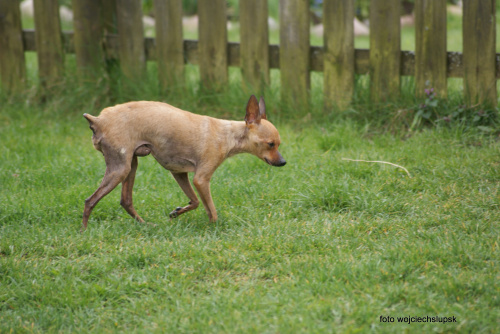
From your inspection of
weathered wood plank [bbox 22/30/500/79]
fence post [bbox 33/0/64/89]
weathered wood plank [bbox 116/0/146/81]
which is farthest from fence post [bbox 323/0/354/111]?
fence post [bbox 33/0/64/89]

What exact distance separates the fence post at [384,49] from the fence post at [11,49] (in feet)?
16.4

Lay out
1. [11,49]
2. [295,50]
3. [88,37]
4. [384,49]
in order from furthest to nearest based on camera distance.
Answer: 1. [11,49]
2. [88,37]
3. [295,50]
4. [384,49]

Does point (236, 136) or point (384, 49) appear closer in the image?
point (236, 136)

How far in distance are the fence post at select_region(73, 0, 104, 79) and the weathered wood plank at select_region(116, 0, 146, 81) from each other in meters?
0.31

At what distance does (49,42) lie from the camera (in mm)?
8094

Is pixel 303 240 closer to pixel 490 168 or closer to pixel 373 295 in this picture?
pixel 373 295

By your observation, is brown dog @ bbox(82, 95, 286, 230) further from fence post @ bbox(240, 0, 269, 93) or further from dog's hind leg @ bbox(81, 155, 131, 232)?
fence post @ bbox(240, 0, 269, 93)

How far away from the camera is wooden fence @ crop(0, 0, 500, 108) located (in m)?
6.51

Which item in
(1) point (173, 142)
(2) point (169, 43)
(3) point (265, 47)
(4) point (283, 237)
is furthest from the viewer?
(2) point (169, 43)

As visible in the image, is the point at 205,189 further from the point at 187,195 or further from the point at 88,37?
the point at 88,37

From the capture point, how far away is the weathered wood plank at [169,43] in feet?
25.0

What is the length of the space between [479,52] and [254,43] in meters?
2.72

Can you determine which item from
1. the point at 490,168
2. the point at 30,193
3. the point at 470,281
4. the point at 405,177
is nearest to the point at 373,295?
the point at 470,281

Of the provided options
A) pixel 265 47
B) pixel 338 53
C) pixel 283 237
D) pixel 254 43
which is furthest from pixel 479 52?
pixel 283 237
